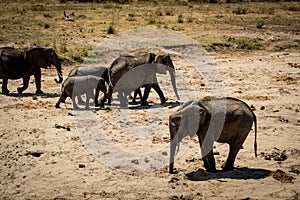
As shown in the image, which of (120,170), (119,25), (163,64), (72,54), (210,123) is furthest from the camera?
(119,25)

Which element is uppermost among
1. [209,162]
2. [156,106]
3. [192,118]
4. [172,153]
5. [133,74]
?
[192,118]

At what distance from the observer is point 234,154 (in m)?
8.10

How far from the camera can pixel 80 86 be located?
12.0 meters

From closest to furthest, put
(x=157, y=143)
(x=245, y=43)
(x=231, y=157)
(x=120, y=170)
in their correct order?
(x=231, y=157)
(x=120, y=170)
(x=157, y=143)
(x=245, y=43)

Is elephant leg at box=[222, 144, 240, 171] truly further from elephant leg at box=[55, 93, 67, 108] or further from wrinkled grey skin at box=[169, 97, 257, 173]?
elephant leg at box=[55, 93, 67, 108]

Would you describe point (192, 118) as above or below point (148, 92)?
above

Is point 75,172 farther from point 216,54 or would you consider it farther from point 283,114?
point 216,54

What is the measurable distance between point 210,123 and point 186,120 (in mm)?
457

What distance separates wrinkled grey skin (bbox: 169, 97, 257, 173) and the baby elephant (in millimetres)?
4712

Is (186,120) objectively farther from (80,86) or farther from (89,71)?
(89,71)

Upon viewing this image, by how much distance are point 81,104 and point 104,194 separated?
18.2ft

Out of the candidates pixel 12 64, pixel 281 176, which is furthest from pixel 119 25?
pixel 281 176

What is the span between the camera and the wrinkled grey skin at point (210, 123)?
7.61 meters

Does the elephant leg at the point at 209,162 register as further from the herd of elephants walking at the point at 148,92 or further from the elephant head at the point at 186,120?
the elephant head at the point at 186,120
